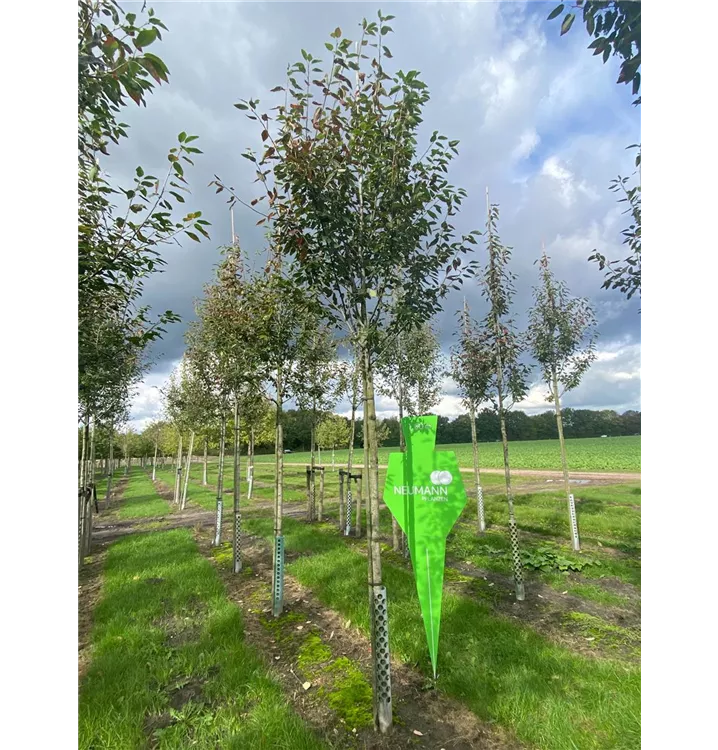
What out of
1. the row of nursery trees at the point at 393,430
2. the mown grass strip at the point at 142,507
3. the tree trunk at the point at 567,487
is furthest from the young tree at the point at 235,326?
the mown grass strip at the point at 142,507

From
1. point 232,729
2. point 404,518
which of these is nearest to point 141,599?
point 232,729

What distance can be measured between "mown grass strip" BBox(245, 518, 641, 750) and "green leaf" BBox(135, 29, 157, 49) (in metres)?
3.53

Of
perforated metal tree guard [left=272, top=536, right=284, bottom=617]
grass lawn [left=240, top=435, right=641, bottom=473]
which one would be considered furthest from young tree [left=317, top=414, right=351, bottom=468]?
perforated metal tree guard [left=272, top=536, right=284, bottom=617]

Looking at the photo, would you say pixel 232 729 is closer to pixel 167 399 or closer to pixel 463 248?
pixel 463 248

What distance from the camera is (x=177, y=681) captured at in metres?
4.14

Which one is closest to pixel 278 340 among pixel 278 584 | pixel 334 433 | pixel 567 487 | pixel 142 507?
pixel 278 584

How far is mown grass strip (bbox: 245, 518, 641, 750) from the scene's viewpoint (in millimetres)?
3098

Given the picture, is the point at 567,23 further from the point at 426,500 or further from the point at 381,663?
the point at 381,663

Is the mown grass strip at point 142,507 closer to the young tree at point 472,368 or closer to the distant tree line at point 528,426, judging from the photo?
the distant tree line at point 528,426

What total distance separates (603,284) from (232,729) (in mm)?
4769

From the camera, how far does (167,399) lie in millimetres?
16406

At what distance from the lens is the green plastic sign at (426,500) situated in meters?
3.07

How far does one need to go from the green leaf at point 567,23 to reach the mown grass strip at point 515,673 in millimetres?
2895
